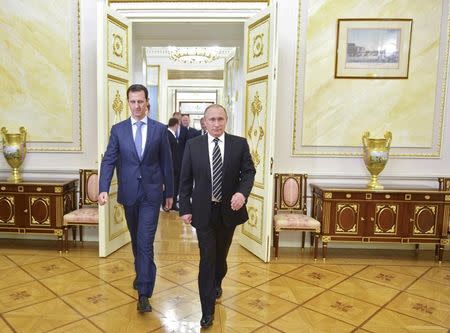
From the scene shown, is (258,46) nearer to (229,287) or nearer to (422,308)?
(229,287)

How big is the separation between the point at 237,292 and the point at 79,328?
1.24m

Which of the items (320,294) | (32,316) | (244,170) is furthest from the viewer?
(320,294)

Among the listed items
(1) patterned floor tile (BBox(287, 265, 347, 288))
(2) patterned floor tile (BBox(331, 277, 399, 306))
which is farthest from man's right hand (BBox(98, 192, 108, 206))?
(2) patterned floor tile (BBox(331, 277, 399, 306))

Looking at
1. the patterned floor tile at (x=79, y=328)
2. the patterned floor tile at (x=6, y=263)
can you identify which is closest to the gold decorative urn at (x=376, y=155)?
the patterned floor tile at (x=79, y=328)

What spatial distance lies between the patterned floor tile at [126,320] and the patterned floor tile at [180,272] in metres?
0.67

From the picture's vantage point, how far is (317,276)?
3.69m

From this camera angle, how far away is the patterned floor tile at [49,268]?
3.58 metres

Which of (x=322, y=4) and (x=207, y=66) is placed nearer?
(x=322, y=4)

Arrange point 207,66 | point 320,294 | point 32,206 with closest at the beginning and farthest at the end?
point 320,294 < point 32,206 < point 207,66

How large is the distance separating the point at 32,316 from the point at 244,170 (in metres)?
1.80

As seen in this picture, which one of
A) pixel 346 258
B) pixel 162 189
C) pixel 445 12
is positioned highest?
pixel 445 12

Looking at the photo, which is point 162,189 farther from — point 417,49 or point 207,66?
point 207,66

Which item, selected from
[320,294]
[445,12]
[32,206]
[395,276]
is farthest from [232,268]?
[445,12]

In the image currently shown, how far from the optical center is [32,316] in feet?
8.99
